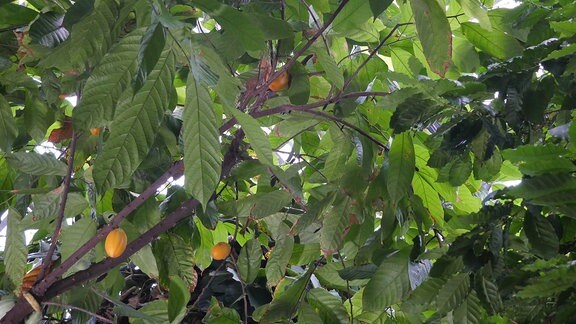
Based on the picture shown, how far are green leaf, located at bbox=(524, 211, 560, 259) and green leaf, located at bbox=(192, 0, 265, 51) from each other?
0.40 metres

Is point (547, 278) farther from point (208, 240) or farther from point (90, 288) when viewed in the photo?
point (208, 240)

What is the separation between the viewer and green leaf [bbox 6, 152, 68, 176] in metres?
1.12

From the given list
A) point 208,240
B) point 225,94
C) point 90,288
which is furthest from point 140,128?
point 208,240

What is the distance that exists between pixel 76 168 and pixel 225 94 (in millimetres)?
653

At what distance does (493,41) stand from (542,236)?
0.41 m

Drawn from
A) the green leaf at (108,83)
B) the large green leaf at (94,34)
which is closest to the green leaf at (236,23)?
the green leaf at (108,83)

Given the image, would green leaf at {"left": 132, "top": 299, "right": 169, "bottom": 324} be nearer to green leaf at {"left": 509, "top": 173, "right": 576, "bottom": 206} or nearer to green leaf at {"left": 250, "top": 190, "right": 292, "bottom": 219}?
green leaf at {"left": 250, "top": 190, "right": 292, "bottom": 219}

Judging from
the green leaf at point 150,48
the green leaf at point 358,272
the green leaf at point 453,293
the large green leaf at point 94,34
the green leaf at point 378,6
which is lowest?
the green leaf at point 358,272

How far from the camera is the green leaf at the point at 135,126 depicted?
802mm

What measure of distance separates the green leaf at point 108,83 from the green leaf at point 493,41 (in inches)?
22.7

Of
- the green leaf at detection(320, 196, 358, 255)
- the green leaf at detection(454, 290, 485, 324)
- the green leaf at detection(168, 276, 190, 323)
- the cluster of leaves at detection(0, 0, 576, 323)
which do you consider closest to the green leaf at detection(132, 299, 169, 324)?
the cluster of leaves at detection(0, 0, 576, 323)

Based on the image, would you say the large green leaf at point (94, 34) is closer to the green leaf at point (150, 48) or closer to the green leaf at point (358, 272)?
the green leaf at point (150, 48)

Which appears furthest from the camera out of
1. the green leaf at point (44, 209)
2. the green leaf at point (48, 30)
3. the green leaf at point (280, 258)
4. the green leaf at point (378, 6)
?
the green leaf at point (280, 258)

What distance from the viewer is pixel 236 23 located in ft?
2.55
